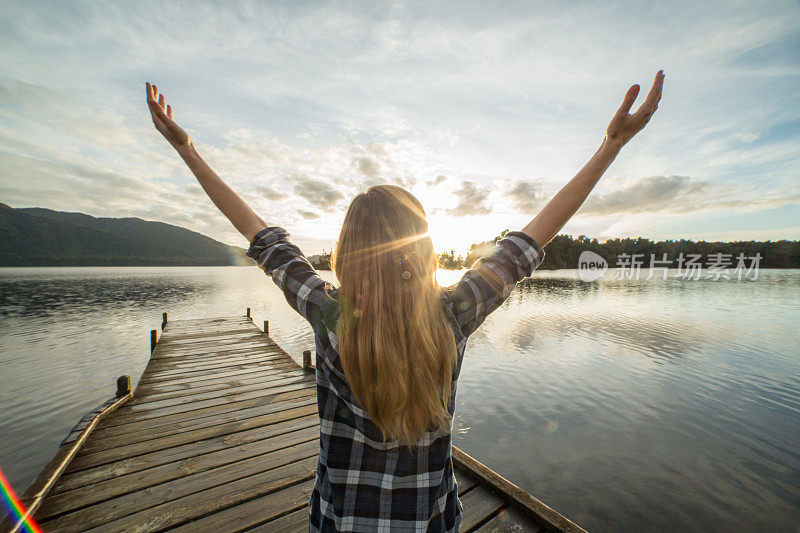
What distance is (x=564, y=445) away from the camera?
8.33 metres

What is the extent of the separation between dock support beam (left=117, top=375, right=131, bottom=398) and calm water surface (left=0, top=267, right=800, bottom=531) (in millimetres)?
3294

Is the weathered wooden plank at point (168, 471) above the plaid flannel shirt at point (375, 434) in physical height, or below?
below

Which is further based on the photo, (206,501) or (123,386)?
(123,386)

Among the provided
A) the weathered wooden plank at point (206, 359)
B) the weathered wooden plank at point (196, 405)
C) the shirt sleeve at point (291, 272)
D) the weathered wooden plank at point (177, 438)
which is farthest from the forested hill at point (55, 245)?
the shirt sleeve at point (291, 272)

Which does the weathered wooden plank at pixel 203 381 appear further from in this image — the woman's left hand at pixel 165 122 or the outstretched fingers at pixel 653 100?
the outstretched fingers at pixel 653 100

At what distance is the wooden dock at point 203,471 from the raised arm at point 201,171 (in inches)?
123

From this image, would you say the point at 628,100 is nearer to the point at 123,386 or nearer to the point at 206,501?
the point at 206,501

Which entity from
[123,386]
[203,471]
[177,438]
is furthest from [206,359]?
[203,471]

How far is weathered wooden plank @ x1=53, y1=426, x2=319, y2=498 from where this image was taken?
3.80m

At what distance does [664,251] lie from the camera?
117 meters

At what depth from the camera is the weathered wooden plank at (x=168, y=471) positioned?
380cm

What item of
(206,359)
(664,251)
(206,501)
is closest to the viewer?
(206,501)

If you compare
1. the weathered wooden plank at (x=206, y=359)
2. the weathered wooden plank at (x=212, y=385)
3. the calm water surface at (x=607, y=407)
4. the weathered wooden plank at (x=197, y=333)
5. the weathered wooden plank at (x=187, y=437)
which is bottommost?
the calm water surface at (x=607, y=407)

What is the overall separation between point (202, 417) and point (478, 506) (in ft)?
15.5
